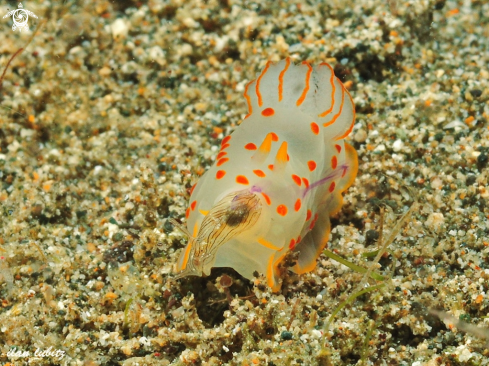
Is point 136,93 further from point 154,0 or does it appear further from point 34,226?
point 34,226

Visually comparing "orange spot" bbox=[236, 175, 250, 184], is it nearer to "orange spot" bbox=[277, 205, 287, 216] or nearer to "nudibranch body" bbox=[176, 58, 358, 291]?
"nudibranch body" bbox=[176, 58, 358, 291]

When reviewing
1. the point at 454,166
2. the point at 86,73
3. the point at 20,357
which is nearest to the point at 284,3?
the point at 86,73

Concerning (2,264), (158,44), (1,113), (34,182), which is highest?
(158,44)

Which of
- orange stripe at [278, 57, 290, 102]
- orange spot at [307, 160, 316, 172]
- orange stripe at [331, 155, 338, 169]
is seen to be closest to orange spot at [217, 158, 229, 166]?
orange spot at [307, 160, 316, 172]

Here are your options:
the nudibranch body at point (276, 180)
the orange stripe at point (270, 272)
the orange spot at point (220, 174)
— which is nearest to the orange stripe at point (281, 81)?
the nudibranch body at point (276, 180)

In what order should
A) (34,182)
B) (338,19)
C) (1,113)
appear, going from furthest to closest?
(338,19)
(1,113)
(34,182)

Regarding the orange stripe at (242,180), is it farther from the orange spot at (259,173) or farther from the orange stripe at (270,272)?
the orange stripe at (270,272)
